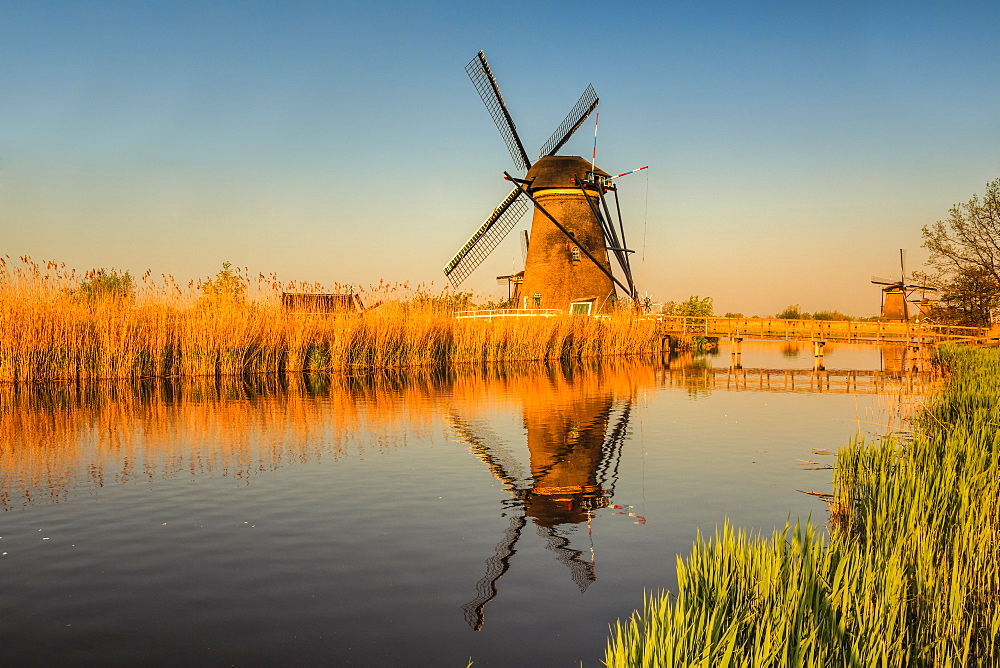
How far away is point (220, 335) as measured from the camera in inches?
707

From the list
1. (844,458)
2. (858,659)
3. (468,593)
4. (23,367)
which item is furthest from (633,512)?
(23,367)

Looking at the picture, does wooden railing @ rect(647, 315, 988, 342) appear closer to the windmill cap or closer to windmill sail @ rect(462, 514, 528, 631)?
the windmill cap

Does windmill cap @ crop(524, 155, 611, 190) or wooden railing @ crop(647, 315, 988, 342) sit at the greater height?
windmill cap @ crop(524, 155, 611, 190)

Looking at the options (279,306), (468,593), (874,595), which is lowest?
(468,593)

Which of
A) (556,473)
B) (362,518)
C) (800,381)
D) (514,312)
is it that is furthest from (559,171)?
(362,518)

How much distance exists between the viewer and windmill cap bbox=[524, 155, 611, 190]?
99.3ft

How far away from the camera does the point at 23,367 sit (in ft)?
50.2

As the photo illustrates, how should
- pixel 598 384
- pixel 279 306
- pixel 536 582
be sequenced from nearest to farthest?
1. pixel 536 582
2. pixel 598 384
3. pixel 279 306

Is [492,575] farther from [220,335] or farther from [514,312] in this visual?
[514,312]

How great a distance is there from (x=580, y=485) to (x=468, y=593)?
2.90 meters

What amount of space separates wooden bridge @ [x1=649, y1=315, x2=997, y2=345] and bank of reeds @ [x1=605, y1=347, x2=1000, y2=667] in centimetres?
2516

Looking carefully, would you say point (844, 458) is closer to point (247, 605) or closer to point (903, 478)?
point (903, 478)

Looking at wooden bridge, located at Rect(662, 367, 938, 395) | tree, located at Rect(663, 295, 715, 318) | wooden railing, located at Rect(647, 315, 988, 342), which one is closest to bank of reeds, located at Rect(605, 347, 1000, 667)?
wooden bridge, located at Rect(662, 367, 938, 395)

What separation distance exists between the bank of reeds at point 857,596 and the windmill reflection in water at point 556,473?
1.00m
